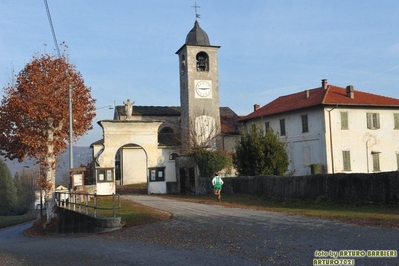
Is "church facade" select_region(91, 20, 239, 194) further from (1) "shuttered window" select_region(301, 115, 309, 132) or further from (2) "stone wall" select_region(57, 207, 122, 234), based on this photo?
(2) "stone wall" select_region(57, 207, 122, 234)

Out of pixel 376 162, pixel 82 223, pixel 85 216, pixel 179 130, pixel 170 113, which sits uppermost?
pixel 170 113

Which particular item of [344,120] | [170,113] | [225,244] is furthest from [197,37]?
[225,244]

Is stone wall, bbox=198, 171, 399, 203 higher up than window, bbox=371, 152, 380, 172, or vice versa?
window, bbox=371, 152, 380, 172

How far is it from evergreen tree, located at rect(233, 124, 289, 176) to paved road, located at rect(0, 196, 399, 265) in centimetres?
1493

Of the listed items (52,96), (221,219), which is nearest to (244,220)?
(221,219)

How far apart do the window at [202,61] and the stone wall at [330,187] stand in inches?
831

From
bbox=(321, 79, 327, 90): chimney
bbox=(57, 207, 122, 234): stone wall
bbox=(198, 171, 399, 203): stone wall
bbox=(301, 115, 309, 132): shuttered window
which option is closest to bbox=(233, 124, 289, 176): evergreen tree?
bbox=(198, 171, 399, 203): stone wall

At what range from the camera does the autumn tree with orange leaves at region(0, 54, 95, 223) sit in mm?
26703

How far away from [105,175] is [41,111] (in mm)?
8537

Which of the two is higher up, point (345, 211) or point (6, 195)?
point (345, 211)

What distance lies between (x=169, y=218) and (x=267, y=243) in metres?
7.55

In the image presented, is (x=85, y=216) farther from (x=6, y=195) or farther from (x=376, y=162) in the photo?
(x=6, y=195)

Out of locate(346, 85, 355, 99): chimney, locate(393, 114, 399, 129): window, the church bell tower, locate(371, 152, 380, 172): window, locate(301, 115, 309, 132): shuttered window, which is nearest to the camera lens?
locate(371, 152, 380, 172): window

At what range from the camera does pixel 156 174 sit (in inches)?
1435
